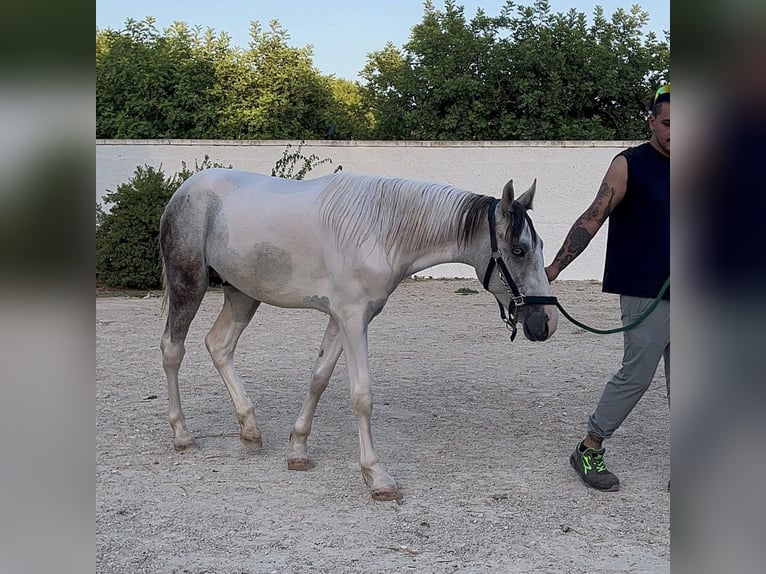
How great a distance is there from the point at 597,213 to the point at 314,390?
6.20ft

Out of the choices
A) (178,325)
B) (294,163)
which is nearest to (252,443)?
(178,325)

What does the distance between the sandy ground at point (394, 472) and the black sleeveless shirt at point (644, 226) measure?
1.17m

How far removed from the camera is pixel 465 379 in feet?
22.6

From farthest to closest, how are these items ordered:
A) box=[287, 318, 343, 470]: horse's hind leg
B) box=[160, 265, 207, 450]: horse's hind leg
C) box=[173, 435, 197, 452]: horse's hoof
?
1. box=[173, 435, 197, 452]: horse's hoof
2. box=[160, 265, 207, 450]: horse's hind leg
3. box=[287, 318, 343, 470]: horse's hind leg

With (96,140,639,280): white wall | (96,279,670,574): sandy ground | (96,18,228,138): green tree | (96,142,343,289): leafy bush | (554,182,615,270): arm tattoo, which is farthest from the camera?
(96,18,228,138): green tree

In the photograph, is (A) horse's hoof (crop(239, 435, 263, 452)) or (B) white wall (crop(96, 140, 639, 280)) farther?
(B) white wall (crop(96, 140, 639, 280))

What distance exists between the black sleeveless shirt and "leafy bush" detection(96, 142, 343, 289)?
9.23m

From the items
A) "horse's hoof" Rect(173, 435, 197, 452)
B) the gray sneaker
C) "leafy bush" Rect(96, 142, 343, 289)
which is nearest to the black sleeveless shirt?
the gray sneaker

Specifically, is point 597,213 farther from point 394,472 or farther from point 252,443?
point 252,443

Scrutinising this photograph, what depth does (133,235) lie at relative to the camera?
39.4ft

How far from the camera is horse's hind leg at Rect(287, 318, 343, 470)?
14.8 feet

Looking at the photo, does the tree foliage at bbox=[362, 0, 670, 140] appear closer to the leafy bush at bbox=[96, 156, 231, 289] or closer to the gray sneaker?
the leafy bush at bbox=[96, 156, 231, 289]

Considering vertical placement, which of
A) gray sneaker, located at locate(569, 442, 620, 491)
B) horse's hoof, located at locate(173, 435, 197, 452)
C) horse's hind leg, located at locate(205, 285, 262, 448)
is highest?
horse's hind leg, located at locate(205, 285, 262, 448)

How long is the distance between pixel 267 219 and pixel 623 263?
1.97m
